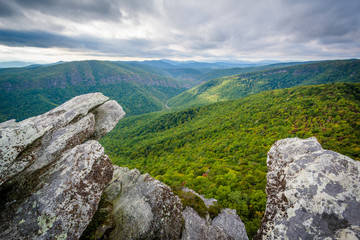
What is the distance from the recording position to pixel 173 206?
13000 millimetres

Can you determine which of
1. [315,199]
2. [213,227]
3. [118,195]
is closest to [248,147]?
[213,227]

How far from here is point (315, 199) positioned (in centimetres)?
812

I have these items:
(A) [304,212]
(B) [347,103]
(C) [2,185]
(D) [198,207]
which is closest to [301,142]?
(A) [304,212]

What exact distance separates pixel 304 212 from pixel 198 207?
416 inches

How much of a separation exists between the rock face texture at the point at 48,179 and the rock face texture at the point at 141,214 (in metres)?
2.42

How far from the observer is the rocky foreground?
7.85m

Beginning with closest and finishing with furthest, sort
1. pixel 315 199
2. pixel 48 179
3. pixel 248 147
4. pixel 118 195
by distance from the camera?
→ pixel 315 199, pixel 48 179, pixel 118 195, pixel 248 147

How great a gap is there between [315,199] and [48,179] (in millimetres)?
17758

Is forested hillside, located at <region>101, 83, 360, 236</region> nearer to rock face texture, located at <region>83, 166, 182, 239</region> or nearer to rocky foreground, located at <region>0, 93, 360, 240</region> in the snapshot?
rocky foreground, located at <region>0, 93, 360, 240</region>

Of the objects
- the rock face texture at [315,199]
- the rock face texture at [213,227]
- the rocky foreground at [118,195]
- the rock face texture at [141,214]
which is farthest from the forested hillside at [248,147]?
the rock face texture at [141,214]

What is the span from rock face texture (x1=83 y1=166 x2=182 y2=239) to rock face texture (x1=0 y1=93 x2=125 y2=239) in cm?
242

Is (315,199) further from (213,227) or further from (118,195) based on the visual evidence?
(118,195)

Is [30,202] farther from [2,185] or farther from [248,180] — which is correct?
[248,180]

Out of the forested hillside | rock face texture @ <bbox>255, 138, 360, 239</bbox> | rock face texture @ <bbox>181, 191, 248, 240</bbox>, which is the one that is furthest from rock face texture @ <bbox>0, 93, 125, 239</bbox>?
the forested hillside
